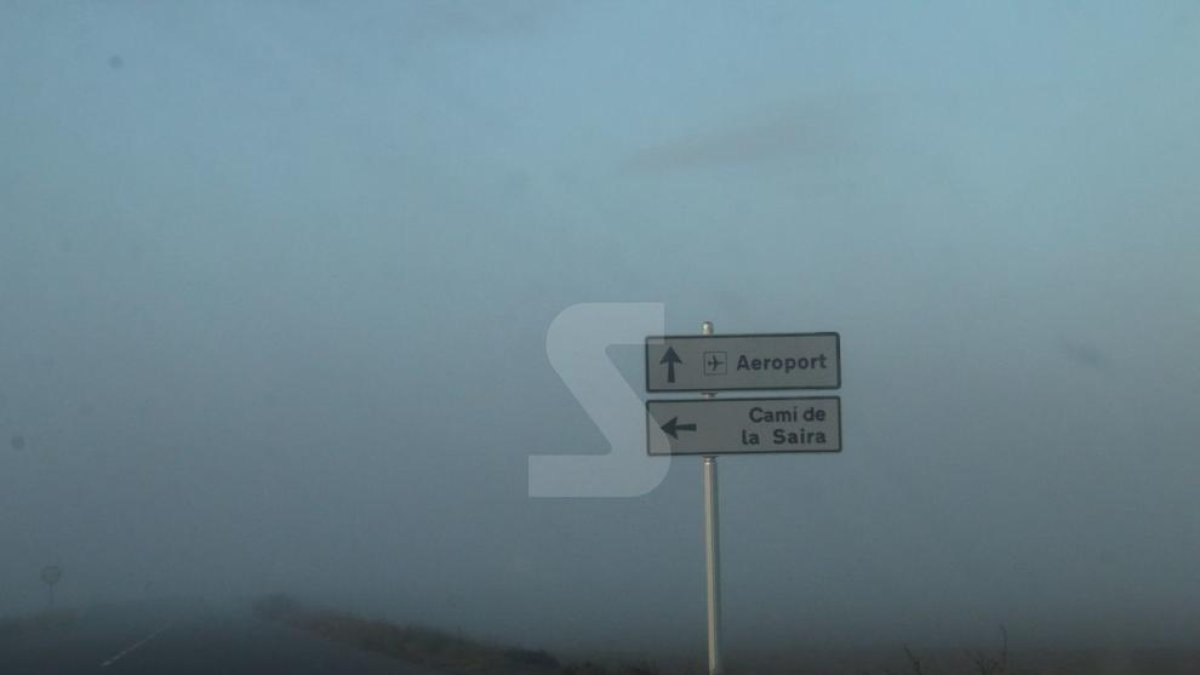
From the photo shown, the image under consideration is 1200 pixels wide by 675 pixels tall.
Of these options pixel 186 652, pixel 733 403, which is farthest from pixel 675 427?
pixel 186 652

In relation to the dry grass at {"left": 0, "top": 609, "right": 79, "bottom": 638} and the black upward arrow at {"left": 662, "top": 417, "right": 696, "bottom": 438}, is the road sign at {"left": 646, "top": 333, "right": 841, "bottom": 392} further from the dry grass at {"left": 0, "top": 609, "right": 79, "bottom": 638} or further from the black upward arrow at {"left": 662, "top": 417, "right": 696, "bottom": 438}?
the dry grass at {"left": 0, "top": 609, "right": 79, "bottom": 638}

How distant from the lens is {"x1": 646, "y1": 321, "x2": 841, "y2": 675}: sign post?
1384 centimetres

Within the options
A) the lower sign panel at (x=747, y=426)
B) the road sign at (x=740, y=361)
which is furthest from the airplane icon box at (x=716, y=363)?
the lower sign panel at (x=747, y=426)

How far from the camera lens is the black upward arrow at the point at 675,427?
45.4 ft

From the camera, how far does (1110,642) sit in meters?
23.0

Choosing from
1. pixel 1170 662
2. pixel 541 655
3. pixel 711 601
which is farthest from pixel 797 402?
pixel 541 655

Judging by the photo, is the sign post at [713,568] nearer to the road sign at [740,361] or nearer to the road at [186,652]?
the road sign at [740,361]

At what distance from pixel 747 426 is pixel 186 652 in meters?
16.2

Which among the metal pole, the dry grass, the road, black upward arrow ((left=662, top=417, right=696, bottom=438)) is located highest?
black upward arrow ((left=662, top=417, right=696, bottom=438))

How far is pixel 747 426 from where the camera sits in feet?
45.6

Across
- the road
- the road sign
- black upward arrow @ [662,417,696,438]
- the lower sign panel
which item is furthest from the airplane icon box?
the road

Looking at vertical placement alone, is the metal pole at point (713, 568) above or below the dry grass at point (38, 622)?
above

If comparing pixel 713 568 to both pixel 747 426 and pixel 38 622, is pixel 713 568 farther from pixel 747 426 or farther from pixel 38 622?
pixel 38 622

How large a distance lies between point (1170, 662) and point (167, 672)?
13.4 meters
